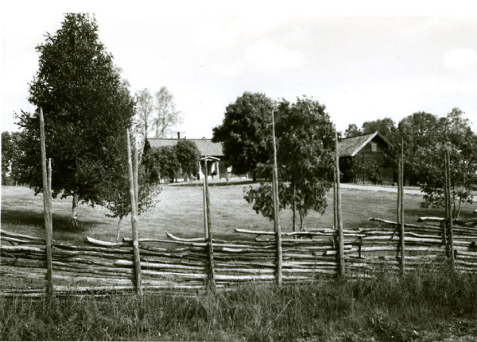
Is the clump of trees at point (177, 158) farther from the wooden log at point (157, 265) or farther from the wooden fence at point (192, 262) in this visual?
the wooden log at point (157, 265)

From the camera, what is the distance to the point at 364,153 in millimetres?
31000

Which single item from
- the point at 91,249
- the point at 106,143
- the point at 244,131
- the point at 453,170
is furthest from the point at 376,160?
the point at 91,249

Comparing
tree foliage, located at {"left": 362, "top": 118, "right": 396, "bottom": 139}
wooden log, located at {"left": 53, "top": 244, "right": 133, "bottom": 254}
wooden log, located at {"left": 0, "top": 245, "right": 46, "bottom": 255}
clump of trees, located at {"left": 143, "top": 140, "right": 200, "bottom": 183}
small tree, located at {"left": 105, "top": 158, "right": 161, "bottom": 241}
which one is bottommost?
wooden log, located at {"left": 53, "top": 244, "right": 133, "bottom": 254}

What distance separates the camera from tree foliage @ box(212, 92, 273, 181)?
31.2 meters

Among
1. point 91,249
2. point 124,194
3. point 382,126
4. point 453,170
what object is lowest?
point 91,249

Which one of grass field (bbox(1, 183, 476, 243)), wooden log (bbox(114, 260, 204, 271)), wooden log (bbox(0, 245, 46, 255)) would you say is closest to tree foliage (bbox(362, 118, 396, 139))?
grass field (bbox(1, 183, 476, 243))

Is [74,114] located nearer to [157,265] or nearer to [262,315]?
[157,265]

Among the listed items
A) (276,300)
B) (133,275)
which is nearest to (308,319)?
(276,300)

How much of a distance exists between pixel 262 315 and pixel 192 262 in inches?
69.5

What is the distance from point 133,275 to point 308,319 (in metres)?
2.45

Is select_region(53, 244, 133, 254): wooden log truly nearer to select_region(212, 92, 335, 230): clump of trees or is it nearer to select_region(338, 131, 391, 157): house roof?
select_region(212, 92, 335, 230): clump of trees

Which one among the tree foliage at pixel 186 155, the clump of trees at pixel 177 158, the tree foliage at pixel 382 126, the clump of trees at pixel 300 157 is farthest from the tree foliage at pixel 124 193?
the tree foliage at pixel 382 126

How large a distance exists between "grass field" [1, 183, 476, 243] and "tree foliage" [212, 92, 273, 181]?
941cm

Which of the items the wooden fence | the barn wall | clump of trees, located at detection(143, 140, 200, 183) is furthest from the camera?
clump of trees, located at detection(143, 140, 200, 183)
